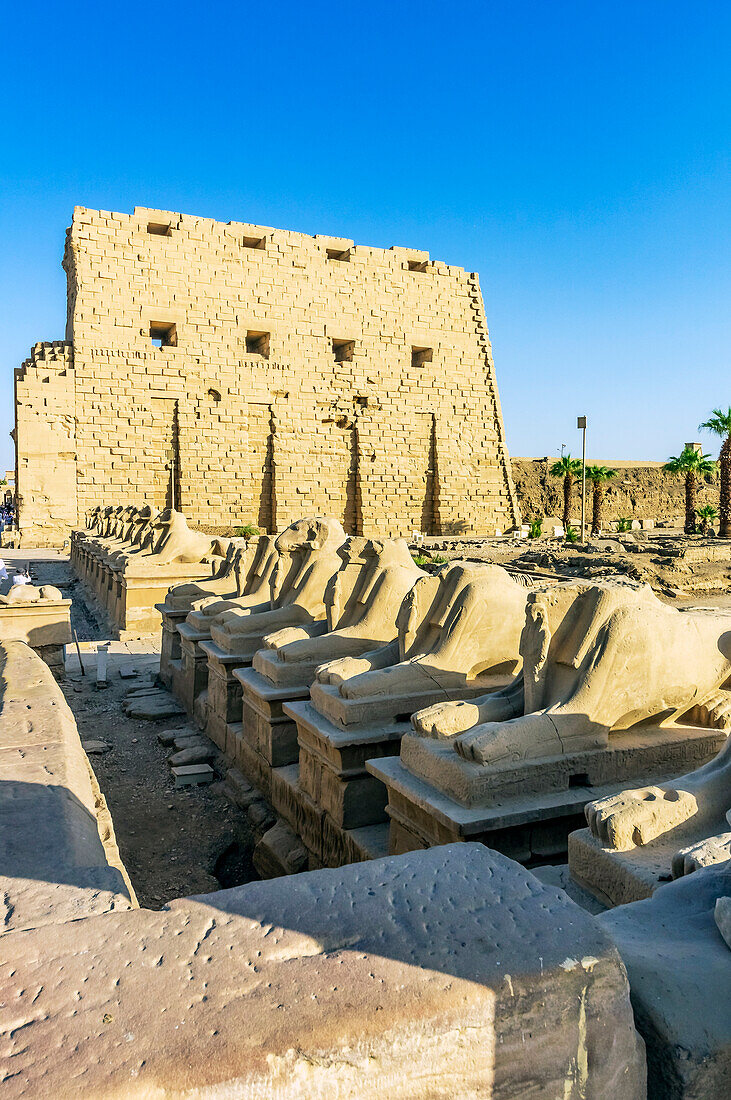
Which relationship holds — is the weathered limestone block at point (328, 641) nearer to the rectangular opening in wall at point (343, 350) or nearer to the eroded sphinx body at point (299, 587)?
the eroded sphinx body at point (299, 587)

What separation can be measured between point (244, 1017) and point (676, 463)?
73.9 ft

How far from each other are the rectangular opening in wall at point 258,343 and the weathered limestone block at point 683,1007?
1811 cm

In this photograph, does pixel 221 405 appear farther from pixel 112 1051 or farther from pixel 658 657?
pixel 112 1051

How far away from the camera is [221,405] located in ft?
58.8

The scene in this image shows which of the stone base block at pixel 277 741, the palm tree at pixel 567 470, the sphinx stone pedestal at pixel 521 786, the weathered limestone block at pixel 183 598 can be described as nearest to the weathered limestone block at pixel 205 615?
the weathered limestone block at pixel 183 598

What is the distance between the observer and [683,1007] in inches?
52.9

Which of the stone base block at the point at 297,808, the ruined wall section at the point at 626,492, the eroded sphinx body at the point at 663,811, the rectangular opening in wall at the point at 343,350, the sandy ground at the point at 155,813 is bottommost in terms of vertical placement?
the sandy ground at the point at 155,813

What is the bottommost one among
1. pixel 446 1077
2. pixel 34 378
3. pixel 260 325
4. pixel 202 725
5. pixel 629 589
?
pixel 202 725

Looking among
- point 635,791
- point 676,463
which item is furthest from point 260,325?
point 635,791

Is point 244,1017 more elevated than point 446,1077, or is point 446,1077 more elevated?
point 244,1017

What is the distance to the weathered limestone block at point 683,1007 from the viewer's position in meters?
1.32

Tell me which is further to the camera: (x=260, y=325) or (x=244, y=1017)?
(x=260, y=325)

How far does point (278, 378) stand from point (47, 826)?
55.9 feet

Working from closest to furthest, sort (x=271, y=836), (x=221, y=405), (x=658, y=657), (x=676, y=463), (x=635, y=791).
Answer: (x=635, y=791) → (x=658, y=657) → (x=271, y=836) → (x=221, y=405) → (x=676, y=463)
